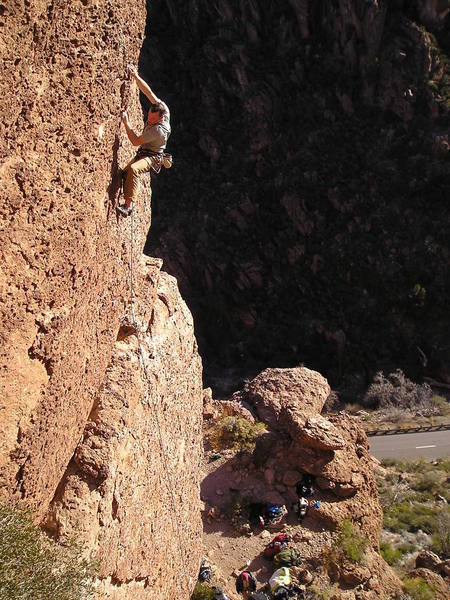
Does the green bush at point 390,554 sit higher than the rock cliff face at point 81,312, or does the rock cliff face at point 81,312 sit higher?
the rock cliff face at point 81,312

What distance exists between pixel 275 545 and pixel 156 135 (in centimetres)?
672

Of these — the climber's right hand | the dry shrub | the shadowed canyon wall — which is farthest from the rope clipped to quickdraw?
the shadowed canyon wall

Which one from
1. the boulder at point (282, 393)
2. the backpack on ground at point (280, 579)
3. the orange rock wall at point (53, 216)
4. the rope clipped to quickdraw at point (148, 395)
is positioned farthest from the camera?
the boulder at point (282, 393)

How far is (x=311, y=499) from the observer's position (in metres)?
9.07

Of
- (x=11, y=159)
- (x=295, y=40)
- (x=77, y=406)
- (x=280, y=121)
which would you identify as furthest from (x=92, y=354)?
(x=295, y=40)

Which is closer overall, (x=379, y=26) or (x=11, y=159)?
(x=11, y=159)

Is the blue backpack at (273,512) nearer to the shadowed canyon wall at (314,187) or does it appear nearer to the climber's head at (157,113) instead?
the climber's head at (157,113)

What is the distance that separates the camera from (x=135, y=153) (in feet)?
16.5

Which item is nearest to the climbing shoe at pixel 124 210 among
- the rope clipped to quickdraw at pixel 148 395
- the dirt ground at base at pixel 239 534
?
the rope clipped to quickdraw at pixel 148 395

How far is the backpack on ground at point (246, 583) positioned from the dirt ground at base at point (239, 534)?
0.11 metres

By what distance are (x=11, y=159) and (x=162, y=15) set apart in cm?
3543

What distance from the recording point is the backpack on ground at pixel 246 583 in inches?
297

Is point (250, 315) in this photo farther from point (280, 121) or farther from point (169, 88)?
point (169, 88)

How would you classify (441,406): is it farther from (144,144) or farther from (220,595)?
(144,144)
